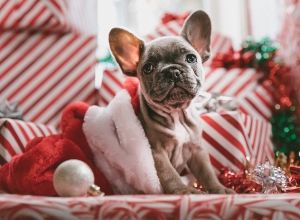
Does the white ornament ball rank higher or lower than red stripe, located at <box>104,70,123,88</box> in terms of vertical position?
lower

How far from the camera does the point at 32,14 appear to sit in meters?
1.48

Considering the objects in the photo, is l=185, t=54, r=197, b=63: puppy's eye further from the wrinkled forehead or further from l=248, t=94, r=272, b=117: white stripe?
l=248, t=94, r=272, b=117: white stripe

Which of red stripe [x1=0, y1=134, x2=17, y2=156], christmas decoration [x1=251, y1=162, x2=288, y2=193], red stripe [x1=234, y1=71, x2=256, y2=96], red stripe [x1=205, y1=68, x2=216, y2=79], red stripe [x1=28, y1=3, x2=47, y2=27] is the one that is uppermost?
red stripe [x1=28, y1=3, x2=47, y2=27]

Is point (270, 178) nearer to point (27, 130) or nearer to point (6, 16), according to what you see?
point (27, 130)

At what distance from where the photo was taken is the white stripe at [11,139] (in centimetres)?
121

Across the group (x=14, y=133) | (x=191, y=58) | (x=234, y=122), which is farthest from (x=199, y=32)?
(x=14, y=133)

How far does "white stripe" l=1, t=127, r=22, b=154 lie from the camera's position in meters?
1.21

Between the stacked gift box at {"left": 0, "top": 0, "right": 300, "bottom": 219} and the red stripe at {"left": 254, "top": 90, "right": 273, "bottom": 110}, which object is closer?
the stacked gift box at {"left": 0, "top": 0, "right": 300, "bottom": 219}

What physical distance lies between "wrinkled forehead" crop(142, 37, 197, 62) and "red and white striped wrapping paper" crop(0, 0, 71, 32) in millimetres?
591

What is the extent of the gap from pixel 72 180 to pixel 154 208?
0.25 m

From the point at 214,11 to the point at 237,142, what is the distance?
3.69 feet

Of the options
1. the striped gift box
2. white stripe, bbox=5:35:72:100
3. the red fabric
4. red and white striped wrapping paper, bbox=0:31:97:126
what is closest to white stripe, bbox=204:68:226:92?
the striped gift box

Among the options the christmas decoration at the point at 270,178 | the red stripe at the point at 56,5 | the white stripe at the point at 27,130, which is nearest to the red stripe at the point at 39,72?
the red stripe at the point at 56,5

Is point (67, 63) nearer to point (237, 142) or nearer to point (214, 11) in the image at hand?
point (237, 142)
